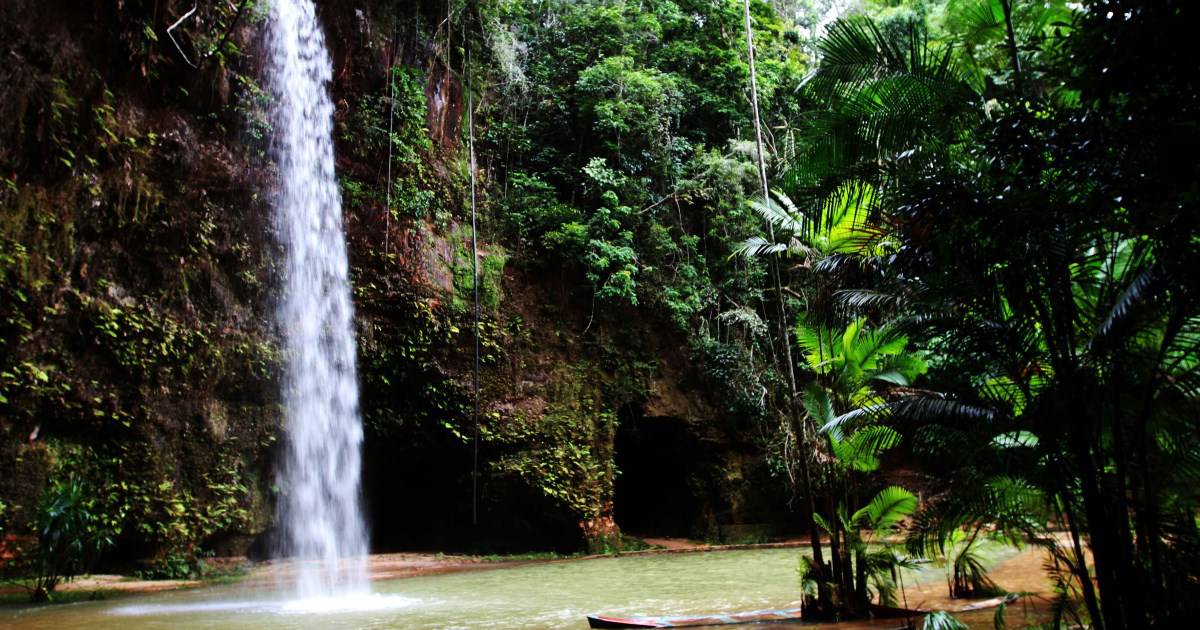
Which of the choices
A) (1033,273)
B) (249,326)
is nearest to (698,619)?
(1033,273)

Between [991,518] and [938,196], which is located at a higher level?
[938,196]

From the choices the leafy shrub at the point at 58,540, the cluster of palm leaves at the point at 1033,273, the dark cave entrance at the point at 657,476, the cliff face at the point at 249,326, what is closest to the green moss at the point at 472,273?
the cliff face at the point at 249,326

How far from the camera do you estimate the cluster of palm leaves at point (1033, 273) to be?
3.54m

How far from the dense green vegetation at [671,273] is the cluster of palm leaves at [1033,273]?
0.10ft

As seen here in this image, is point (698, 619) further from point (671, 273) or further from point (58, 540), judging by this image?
point (671, 273)

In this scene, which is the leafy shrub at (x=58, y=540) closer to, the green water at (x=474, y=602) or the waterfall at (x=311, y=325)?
the green water at (x=474, y=602)

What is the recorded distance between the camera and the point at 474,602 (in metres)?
8.42

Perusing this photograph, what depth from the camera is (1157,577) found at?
13.7 feet

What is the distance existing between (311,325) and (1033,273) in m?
12.0

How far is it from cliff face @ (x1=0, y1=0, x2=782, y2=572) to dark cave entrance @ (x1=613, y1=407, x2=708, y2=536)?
6 cm

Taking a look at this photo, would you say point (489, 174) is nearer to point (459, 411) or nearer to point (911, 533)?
point (459, 411)

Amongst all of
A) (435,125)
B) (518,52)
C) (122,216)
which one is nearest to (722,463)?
(435,125)

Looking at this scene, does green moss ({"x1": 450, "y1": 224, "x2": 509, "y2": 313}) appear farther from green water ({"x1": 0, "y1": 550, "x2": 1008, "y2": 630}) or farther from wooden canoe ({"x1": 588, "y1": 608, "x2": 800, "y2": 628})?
wooden canoe ({"x1": 588, "y1": 608, "x2": 800, "y2": 628})

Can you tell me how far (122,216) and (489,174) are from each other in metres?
7.65
